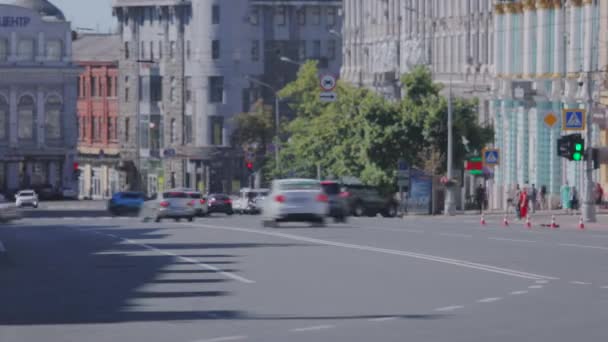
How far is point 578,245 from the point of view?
39.2 metres

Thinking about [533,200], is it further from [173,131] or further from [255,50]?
[173,131]

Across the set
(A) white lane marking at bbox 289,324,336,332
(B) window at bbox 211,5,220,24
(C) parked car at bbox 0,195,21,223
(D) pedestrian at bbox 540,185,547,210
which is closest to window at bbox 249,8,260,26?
(B) window at bbox 211,5,220,24

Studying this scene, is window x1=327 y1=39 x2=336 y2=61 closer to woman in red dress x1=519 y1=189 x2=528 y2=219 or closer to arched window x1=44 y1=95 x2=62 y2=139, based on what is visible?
arched window x1=44 y1=95 x2=62 y2=139

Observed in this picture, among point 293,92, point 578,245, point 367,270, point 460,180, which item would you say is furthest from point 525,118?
point 367,270

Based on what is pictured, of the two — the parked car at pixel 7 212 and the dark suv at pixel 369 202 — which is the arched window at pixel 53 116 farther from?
the parked car at pixel 7 212

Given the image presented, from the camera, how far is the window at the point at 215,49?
5226 inches

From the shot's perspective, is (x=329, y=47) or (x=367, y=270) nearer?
(x=367, y=270)

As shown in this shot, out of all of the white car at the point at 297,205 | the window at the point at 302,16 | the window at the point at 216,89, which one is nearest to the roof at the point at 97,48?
the window at the point at 216,89

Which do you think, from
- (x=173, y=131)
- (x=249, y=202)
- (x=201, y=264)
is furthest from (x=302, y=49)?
(x=201, y=264)

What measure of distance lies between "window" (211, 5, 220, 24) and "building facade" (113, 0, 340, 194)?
7 cm

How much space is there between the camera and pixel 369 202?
82.0m

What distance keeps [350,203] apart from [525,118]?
1158 cm

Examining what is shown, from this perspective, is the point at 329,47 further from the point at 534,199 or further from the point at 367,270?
the point at 367,270

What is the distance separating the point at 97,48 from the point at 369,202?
229ft
